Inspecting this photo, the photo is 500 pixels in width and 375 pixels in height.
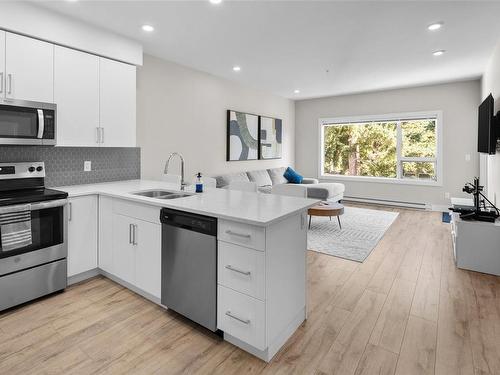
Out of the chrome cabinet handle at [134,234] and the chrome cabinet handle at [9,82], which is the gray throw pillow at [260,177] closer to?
the chrome cabinet handle at [134,234]

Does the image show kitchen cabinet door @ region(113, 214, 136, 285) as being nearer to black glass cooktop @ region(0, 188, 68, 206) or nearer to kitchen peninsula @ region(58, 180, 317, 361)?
kitchen peninsula @ region(58, 180, 317, 361)

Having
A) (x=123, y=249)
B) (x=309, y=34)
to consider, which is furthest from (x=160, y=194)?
(x=309, y=34)

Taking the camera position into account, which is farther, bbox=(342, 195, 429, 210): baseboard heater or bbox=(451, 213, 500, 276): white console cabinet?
bbox=(342, 195, 429, 210): baseboard heater

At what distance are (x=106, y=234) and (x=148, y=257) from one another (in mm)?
690

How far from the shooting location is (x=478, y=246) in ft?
10.3

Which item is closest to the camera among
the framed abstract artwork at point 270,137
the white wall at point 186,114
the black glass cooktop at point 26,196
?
the black glass cooktop at point 26,196

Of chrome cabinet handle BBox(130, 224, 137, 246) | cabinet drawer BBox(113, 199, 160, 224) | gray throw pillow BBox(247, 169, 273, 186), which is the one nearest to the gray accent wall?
cabinet drawer BBox(113, 199, 160, 224)

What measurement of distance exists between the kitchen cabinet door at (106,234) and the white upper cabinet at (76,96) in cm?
69

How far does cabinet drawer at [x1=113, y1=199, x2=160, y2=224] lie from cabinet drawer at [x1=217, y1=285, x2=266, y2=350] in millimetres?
772

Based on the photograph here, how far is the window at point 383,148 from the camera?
622 centimetres

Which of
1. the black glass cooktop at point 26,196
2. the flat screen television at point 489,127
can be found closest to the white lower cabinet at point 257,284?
the black glass cooktop at point 26,196

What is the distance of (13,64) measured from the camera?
2.53 meters

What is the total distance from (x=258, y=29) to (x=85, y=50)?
178 cm

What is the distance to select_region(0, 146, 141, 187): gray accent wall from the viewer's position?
2875 mm
